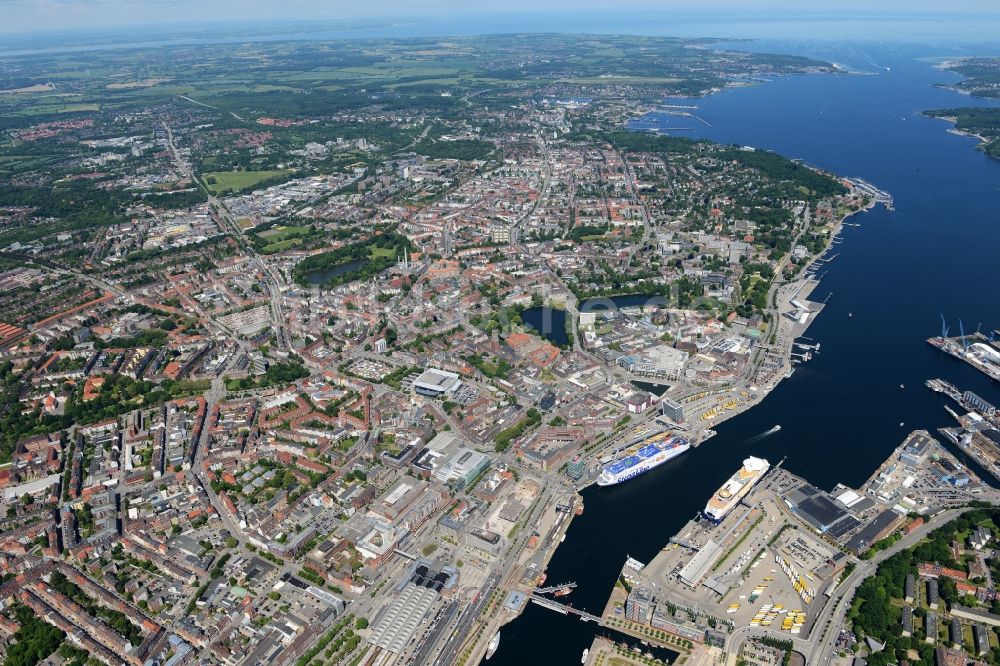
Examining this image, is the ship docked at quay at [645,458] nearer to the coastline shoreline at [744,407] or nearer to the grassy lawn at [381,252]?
the coastline shoreline at [744,407]

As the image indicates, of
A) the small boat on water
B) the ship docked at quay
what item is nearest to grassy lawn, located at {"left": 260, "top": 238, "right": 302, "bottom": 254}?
the ship docked at quay

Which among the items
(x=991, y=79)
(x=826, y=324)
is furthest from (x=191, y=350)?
(x=991, y=79)

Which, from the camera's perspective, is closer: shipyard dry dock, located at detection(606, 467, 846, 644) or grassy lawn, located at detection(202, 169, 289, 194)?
shipyard dry dock, located at detection(606, 467, 846, 644)

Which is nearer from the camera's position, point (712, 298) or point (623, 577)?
point (623, 577)

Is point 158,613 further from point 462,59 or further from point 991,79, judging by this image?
point 462,59

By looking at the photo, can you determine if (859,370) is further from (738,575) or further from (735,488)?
(738,575)

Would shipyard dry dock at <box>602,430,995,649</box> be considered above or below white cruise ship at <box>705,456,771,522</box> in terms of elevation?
below

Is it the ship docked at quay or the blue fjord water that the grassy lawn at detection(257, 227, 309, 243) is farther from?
the blue fjord water

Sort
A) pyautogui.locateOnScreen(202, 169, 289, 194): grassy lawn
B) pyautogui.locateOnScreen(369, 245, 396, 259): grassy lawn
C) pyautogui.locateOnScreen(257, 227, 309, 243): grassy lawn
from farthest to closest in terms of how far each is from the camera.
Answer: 1. pyautogui.locateOnScreen(202, 169, 289, 194): grassy lawn
2. pyautogui.locateOnScreen(257, 227, 309, 243): grassy lawn
3. pyautogui.locateOnScreen(369, 245, 396, 259): grassy lawn
